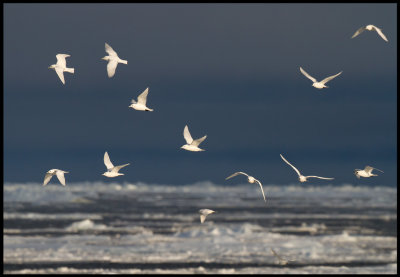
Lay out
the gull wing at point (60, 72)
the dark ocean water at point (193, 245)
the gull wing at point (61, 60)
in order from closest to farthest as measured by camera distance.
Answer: the gull wing at point (60, 72), the gull wing at point (61, 60), the dark ocean water at point (193, 245)

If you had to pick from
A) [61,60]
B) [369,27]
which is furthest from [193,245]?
[369,27]

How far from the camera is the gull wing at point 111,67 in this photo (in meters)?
20.6

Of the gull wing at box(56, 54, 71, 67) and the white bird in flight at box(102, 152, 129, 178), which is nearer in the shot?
the white bird in flight at box(102, 152, 129, 178)

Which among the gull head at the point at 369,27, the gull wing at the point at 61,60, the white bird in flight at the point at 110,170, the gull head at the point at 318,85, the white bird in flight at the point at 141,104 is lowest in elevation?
the white bird in flight at the point at 110,170

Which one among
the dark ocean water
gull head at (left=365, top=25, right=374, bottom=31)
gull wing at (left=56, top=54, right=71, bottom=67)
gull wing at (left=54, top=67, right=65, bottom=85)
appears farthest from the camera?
the dark ocean water

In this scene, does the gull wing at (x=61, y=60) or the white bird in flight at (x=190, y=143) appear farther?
the gull wing at (x=61, y=60)

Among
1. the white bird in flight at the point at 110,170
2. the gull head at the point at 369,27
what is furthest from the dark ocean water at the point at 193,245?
the gull head at the point at 369,27

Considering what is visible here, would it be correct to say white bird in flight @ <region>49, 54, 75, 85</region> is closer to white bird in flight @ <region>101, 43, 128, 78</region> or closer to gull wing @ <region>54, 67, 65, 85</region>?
gull wing @ <region>54, 67, 65, 85</region>

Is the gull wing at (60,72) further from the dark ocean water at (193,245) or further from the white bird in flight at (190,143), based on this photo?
the dark ocean water at (193,245)

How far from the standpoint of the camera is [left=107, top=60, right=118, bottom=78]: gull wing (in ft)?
67.6

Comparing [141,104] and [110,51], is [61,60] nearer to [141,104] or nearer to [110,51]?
[110,51]

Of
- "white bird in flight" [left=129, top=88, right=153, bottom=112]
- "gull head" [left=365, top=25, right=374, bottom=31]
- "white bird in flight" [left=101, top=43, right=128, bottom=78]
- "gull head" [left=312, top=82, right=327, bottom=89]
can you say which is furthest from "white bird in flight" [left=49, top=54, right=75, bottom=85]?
"gull head" [left=365, top=25, right=374, bottom=31]

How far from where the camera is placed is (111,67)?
2120cm

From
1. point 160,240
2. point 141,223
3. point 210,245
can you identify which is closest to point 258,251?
point 210,245
